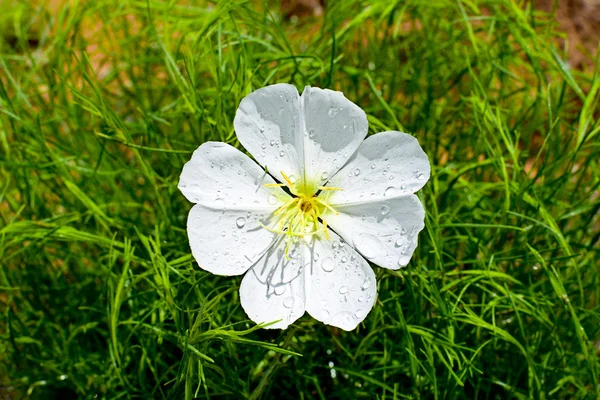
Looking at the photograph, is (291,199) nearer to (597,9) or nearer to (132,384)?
(132,384)

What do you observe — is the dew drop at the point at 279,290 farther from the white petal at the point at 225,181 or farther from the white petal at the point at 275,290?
the white petal at the point at 225,181

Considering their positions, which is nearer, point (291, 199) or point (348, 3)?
point (291, 199)

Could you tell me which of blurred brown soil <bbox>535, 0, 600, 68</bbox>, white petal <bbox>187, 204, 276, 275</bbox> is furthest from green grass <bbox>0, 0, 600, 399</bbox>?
blurred brown soil <bbox>535, 0, 600, 68</bbox>

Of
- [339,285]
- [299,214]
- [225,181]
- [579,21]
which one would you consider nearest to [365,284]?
[339,285]

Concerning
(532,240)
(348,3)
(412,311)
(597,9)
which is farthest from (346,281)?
(597,9)

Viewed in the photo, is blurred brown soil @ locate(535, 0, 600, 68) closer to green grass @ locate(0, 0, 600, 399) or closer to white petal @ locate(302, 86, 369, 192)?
green grass @ locate(0, 0, 600, 399)

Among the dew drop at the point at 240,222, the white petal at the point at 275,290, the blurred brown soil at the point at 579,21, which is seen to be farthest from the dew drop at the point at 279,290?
the blurred brown soil at the point at 579,21

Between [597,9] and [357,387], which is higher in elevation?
[597,9]
